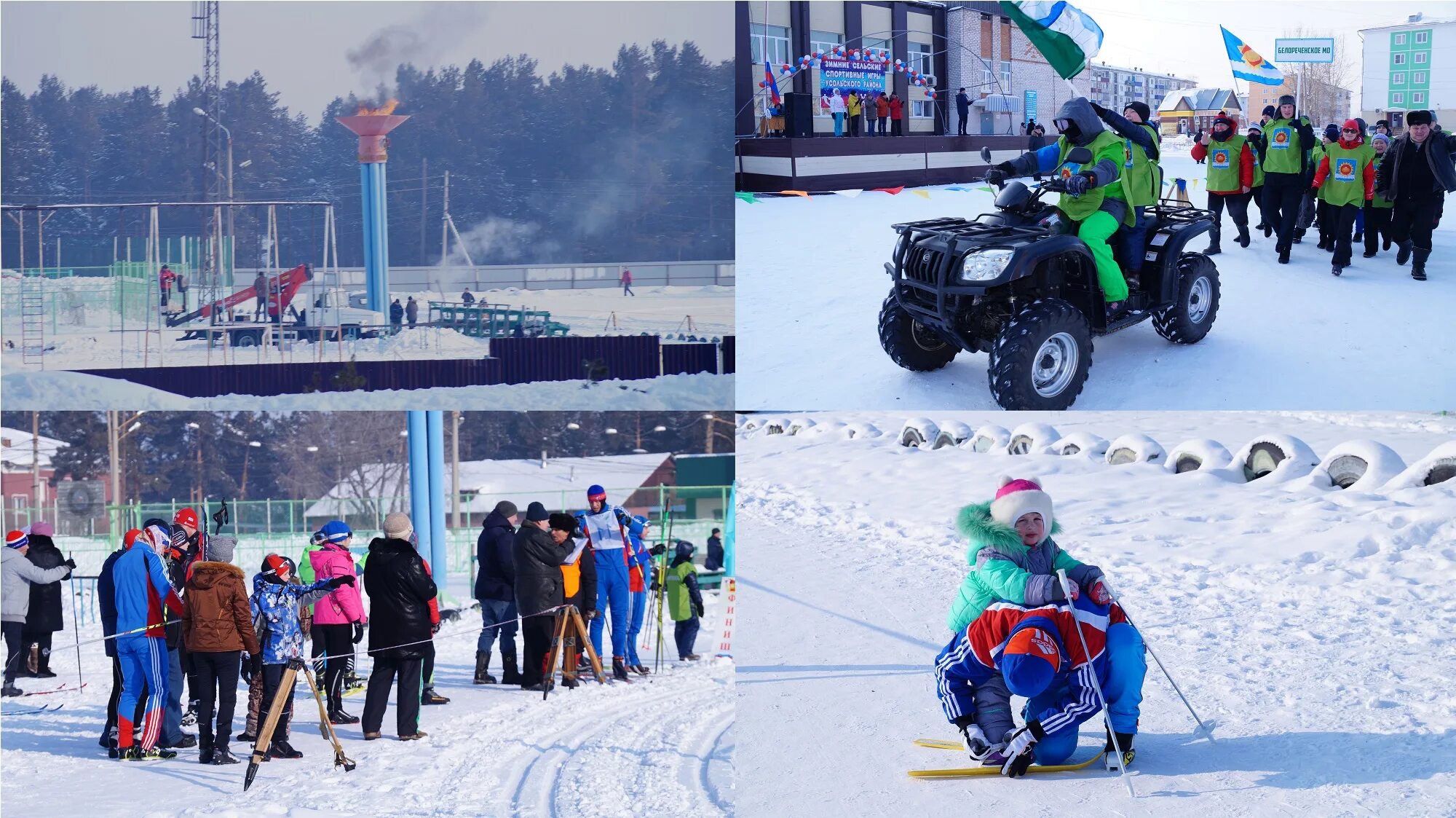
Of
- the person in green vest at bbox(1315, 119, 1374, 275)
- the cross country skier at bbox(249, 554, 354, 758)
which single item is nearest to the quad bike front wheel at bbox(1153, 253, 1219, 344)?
the person in green vest at bbox(1315, 119, 1374, 275)

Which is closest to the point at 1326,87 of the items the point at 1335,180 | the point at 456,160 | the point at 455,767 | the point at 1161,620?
the point at 1335,180

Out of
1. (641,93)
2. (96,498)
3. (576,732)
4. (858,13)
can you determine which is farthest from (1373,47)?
(96,498)

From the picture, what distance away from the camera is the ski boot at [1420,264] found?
538cm

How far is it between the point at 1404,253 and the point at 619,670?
435cm

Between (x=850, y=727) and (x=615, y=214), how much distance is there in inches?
322

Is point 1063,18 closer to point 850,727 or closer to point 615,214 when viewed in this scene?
point 850,727

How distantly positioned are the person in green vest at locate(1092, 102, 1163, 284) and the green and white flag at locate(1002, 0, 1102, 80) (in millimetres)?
392

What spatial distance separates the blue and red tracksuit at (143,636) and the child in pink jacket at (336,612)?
449 mm

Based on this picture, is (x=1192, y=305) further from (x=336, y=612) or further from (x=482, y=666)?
(x=336, y=612)

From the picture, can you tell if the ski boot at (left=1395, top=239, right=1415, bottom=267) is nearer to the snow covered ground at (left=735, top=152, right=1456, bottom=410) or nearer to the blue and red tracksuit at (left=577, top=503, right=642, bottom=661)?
the snow covered ground at (left=735, top=152, right=1456, bottom=410)

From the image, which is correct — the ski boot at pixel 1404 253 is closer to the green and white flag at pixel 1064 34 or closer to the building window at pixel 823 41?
the green and white flag at pixel 1064 34

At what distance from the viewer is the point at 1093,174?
12.6 ft

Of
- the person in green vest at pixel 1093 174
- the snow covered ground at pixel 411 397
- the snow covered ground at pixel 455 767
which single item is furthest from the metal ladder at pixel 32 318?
the person in green vest at pixel 1093 174

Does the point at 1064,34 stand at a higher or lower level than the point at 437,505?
higher
